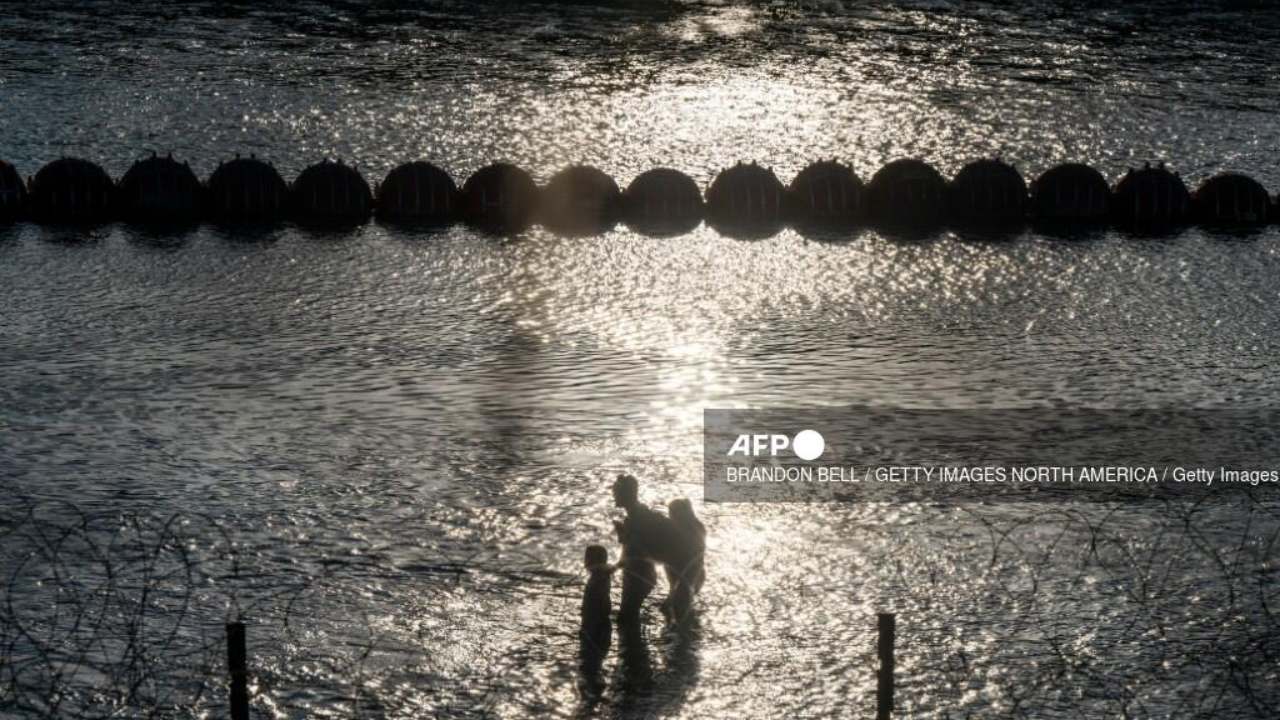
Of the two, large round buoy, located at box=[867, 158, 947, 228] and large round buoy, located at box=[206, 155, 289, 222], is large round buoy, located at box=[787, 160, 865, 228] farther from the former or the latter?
large round buoy, located at box=[206, 155, 289, 222]

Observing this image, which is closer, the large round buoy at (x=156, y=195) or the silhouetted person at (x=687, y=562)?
the silhouetted person at (x=687, y=562)

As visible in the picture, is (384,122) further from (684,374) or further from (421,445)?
(421,445)

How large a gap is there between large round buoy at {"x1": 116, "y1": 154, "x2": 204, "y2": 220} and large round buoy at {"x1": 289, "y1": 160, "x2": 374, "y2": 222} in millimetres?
3750

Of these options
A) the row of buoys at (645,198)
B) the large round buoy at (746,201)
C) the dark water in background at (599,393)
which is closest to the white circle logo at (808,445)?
the dark water in background at (599,393)

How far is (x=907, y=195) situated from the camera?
2539 inches

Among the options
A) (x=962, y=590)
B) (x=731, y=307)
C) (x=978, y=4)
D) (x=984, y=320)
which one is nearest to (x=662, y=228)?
(x=731, y=307)

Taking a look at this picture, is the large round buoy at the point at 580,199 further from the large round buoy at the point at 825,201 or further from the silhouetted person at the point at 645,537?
the silhouetted person at the point at 645,537

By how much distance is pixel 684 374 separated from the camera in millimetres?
42938

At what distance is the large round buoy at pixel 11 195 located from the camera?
6322cm

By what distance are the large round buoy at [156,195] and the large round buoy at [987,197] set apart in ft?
90.7

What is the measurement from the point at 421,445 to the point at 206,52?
79913mm

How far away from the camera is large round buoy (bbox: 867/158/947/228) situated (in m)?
64.5

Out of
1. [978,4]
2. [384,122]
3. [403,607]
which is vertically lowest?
[403,607]

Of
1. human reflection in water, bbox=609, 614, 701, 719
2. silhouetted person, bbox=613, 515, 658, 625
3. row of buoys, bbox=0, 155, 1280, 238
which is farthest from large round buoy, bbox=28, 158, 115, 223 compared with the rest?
human reflection in water, bbox=609, 614, 701, 719
